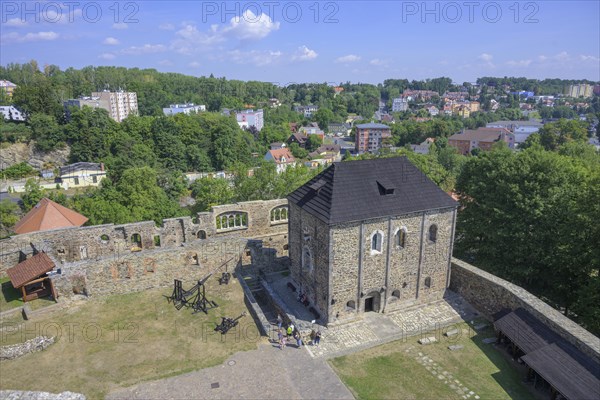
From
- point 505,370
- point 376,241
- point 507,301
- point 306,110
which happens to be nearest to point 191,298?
point 376,241

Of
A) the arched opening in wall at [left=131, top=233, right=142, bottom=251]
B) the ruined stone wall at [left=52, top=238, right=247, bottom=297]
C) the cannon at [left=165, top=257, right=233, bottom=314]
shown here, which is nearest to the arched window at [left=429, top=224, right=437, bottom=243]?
the ruined stone wall at [left=52, top=238, right=247, bottom=297]

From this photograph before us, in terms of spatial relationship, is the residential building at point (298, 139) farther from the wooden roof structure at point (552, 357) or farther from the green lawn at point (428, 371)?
the wooden roof structure at point (552, 357)

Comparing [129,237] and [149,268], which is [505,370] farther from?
[129,237]

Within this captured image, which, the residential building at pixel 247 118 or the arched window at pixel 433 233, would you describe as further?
the residential building at pixel 247 118

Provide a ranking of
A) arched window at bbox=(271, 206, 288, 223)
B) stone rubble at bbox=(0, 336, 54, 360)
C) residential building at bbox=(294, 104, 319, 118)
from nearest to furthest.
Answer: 1. stone rubble at bbox=(0, 336, 54, 360)
2. arched window at bbox=(271, 206, 288, 223)
3. residential building at bbox=(294, 104, 319, 118)

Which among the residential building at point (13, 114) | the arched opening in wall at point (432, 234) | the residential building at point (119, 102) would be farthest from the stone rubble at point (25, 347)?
the residential building at point (119, 102)

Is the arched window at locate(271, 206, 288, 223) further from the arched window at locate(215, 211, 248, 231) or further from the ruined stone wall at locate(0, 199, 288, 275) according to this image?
the arched window at locate(215, 211, 248, 231)

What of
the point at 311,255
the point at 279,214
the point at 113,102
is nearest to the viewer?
the point at 311,255
